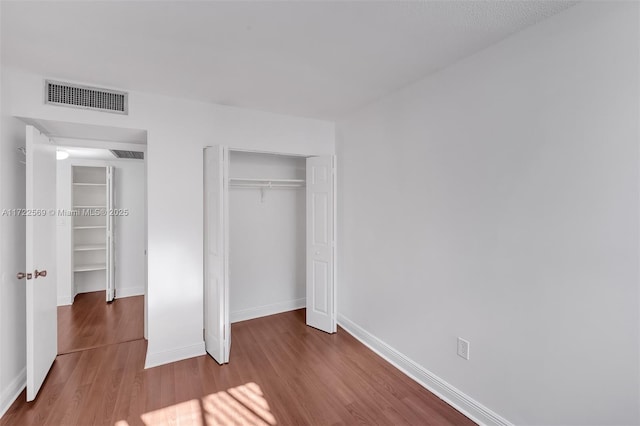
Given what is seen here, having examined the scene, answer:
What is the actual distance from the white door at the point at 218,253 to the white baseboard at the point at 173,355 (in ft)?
0.34

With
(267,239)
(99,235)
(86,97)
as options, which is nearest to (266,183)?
(267,239)

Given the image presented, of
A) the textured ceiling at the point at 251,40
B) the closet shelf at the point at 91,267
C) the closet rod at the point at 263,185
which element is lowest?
the closet shelf at the point at 91,267

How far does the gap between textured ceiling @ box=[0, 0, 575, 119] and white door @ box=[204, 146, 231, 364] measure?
2.26 ft

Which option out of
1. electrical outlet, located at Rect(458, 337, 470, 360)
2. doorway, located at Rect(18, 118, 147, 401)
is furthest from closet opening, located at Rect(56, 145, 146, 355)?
electrical outlet, located at Rect(458, 337, 470, 360)

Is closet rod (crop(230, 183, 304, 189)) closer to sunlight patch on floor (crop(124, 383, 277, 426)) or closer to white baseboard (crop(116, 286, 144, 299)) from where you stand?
sunlight patch on floor (crop(124, 383, 277, 426))

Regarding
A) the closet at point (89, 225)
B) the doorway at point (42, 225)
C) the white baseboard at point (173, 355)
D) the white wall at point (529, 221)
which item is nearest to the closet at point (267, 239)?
the white baseboard at point (173, 355)

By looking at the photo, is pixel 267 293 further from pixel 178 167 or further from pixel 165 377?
pixel 178 167

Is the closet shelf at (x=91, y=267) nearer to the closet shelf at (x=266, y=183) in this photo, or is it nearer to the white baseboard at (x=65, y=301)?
the white baseboard at (x=65, y=301)

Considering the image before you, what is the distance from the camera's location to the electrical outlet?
2.12 metres

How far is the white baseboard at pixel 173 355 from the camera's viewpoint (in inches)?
106

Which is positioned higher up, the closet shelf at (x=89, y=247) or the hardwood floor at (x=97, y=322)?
the closet shelf at (x=89, y=247)

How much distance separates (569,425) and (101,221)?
19.5ft

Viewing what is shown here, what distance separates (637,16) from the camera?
135 centimetres

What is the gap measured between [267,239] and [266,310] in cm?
95
